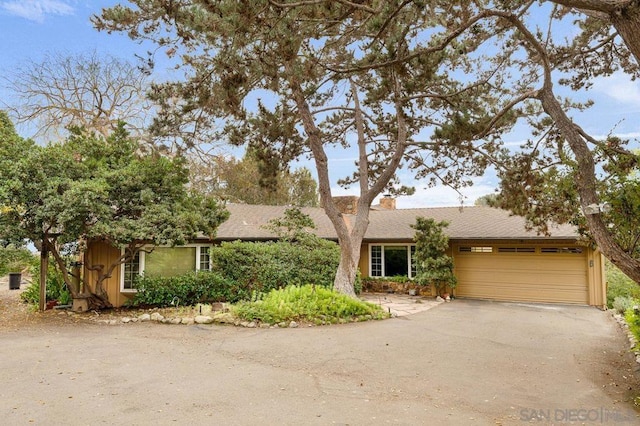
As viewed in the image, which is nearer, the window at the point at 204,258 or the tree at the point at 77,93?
the window at the point at 204,258

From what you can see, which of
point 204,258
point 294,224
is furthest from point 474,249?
point 204,258

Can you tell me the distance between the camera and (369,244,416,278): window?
55.4 feet

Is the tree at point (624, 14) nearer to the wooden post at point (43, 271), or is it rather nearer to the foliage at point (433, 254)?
the foliage at point (433, 254)

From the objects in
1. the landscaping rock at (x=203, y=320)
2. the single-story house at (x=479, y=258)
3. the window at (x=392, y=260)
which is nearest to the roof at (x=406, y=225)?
the single-story house at (x=479, y=258)

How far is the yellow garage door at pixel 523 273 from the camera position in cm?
1395

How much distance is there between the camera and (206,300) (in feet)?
Result: 41.1

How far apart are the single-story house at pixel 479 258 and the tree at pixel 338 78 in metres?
2.92

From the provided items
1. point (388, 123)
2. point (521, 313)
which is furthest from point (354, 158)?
point (521, 313)

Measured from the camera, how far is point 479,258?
15.6 meters

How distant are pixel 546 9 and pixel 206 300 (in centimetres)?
1157

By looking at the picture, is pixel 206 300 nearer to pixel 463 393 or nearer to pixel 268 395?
pixel 268 395

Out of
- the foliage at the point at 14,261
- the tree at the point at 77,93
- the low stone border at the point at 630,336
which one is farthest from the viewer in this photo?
the foliage at the point at 14,261

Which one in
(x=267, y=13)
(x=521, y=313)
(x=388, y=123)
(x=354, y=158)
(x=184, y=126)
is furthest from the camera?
(x=354, y=158)

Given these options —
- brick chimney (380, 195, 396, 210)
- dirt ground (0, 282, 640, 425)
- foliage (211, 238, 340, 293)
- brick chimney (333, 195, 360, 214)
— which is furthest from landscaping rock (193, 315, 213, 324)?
brick chimney (380, 195, 396, 210)
